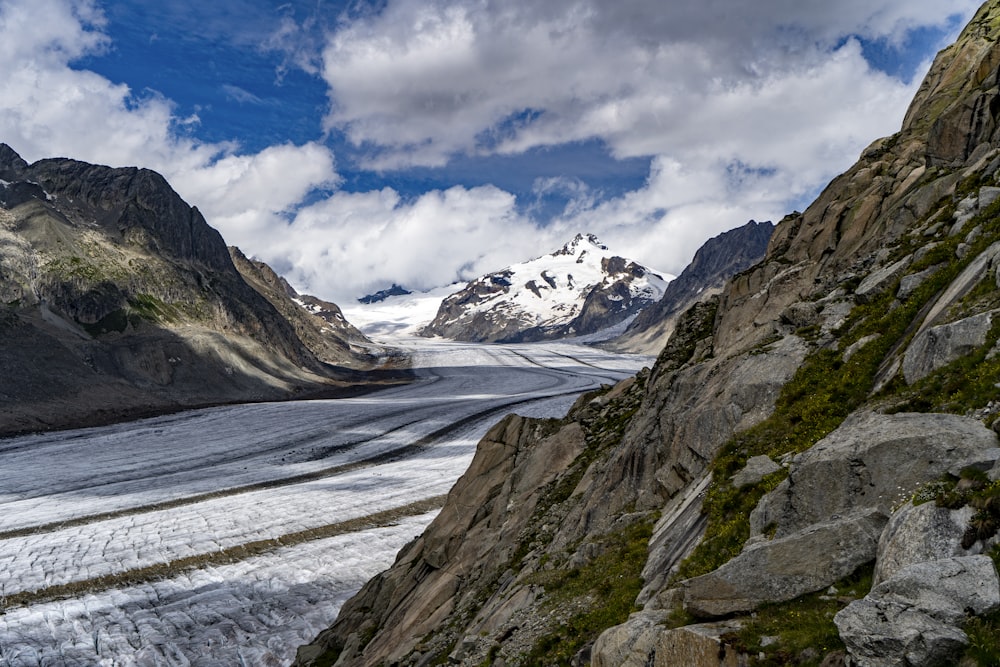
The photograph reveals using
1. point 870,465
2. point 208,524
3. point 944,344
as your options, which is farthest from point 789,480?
point 208,524

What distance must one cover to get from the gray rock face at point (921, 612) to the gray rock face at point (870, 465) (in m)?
1.59

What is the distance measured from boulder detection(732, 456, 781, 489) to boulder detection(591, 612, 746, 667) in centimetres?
268

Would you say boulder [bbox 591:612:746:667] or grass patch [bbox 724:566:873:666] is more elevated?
grass patch [bbox 724:566:873:666]

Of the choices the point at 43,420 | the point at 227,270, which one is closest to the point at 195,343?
the point at 43,420

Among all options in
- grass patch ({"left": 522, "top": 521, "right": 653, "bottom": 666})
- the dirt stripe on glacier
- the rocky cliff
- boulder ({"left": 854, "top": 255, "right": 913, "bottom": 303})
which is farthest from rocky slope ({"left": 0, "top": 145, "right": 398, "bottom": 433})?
boulder ({"left": 854, "top": 255, "right": 913, "bottom": 303})

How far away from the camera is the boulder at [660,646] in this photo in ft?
21.6

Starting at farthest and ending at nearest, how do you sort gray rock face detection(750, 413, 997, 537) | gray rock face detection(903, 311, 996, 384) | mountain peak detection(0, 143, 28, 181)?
1. mountain peak detection(0, 143, 28, 181)
2. gray rock face detection(903, 311, 996, 384)
3. gray rock face detection(750, 413, 997, 537)

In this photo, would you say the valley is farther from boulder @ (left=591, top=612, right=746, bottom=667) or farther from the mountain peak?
the mountain peak

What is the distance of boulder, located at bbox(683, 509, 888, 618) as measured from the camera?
272 inches

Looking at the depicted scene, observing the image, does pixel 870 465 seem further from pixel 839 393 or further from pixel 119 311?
pixel 119 311

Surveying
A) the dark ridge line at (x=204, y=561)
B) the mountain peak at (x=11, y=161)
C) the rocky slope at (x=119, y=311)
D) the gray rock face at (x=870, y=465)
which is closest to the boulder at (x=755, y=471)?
the gray rock face at (x=870, y=465)

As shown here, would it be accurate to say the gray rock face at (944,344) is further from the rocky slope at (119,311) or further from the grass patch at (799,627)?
the rocky slope at (119,311)

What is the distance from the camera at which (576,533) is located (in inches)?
549

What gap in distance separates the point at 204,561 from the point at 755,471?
2690 centimetres
